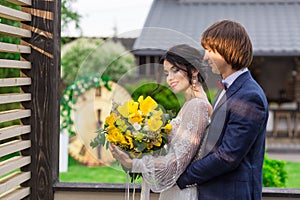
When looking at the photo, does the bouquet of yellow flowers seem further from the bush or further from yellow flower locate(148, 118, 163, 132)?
the bush

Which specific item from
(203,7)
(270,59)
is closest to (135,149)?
(203,7)

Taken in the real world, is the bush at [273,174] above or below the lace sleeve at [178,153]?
below

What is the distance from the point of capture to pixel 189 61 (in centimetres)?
198

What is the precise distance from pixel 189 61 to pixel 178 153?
322mm

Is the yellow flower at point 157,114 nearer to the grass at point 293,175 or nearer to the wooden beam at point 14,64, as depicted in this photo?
the wooden beam at point 14,64

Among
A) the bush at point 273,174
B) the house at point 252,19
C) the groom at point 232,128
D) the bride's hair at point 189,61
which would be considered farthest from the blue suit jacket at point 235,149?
the house at point 252,19

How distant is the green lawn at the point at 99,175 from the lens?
6.82 metres

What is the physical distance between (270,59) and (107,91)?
12.5m

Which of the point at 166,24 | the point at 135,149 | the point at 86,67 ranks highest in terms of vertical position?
the point at 166,24

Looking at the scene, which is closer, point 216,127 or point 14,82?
point 216,127

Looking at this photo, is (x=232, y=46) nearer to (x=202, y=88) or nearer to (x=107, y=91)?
(x=202, y=88)

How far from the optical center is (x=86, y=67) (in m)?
2.21

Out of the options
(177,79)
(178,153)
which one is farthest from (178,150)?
(177,79)

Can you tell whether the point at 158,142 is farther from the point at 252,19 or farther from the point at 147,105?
the point at 252,19
